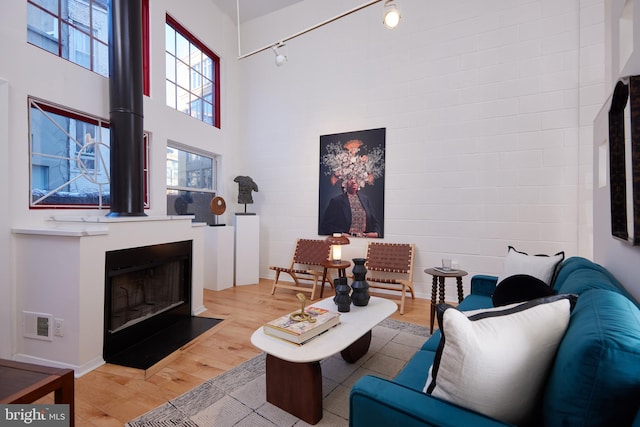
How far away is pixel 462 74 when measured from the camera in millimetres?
3828

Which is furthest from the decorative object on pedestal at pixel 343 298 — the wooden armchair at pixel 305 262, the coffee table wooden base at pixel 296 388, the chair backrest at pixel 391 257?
the wooden armchair at pixel 305 262

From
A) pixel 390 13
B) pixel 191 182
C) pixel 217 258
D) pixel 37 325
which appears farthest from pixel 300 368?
pixel 191 182

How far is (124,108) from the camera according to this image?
2.97 m

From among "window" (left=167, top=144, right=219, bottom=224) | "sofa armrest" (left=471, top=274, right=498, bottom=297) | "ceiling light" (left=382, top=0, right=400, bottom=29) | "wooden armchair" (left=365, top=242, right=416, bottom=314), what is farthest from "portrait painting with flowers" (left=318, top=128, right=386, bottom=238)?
"ceiling light" (left=382, top=0, right=400, bottom=29)

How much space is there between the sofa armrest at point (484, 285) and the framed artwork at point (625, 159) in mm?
1165

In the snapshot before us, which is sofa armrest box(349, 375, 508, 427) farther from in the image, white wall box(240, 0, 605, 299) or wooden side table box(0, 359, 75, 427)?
white wall box(240, 0, 605, 299)

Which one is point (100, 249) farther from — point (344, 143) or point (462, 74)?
point (462, 74)

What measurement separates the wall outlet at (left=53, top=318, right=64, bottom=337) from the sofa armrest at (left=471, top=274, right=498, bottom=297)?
328 centimetres

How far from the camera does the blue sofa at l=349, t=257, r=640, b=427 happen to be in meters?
0.71

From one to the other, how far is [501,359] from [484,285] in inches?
79.2

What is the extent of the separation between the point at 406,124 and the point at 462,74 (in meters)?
0.87

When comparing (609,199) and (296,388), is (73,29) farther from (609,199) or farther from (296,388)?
(609,199)

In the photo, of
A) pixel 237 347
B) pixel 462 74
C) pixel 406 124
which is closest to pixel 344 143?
pixel 406 124

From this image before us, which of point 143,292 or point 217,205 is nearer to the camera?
point 143,292
